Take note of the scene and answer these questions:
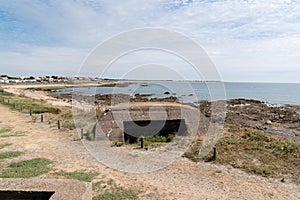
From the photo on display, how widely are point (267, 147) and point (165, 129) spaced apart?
5277 mm

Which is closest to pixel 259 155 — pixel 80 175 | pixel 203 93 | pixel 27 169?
pixel 80 175

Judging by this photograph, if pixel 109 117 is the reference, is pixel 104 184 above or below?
below

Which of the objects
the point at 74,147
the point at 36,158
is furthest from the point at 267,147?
the point at 36,158

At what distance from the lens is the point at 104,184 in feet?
24.6

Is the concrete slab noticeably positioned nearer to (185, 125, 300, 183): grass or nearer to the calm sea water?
(185, 125, 300, 183): grass

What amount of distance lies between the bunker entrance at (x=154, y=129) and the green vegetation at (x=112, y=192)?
17.6 feet

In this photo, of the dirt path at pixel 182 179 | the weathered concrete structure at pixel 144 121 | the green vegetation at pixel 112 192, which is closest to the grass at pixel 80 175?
the dirt path at pixel 182 179

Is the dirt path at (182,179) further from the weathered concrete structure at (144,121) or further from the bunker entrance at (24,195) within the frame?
the bunker entrance at (24,195)

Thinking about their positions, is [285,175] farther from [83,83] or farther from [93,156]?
[83,83]

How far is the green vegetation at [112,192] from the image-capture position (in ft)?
21.8

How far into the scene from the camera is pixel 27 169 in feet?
28.0

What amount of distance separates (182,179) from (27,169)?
532 centimetres

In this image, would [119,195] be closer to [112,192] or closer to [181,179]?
[112,192]

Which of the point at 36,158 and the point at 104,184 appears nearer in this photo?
the point at 104,184
